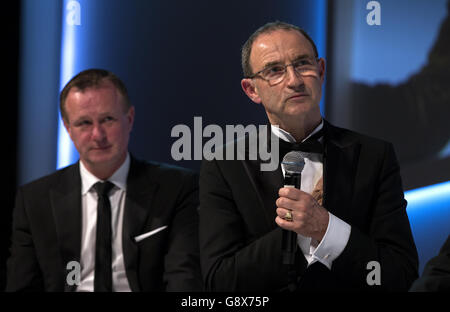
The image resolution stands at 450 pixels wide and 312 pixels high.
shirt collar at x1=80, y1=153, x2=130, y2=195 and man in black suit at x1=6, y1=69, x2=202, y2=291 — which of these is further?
shirt collar at x1=80, y1=153, x2=130, y2=195

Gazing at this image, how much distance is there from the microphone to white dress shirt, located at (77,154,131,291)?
106cm

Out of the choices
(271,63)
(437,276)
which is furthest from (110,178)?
(437,276)

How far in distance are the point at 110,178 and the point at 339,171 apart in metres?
1.22

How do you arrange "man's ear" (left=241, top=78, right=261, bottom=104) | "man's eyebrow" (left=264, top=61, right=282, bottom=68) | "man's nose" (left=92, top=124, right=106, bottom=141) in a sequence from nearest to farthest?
"man's eyebrow" (left=264, top=61, right=282, bottom=68), "man's ear" (left=241, top=78, right=261, bottom=104), "man's nose" (left=92, top=124, right=106, bottom=141)

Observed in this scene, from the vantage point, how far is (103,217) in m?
2.75

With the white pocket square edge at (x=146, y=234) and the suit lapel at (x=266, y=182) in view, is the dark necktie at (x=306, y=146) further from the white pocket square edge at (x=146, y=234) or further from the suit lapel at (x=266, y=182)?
the white pocket square edge at (x=146, y=234)

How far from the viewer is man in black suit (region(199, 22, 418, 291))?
2189mm

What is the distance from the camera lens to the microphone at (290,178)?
75.8 inches

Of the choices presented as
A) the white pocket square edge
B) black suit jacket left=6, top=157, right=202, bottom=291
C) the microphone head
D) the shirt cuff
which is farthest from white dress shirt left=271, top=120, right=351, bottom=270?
the white pocket square edge

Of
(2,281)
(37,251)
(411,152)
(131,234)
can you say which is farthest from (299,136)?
(2,281)

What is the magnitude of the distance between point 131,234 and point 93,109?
2.21 feet

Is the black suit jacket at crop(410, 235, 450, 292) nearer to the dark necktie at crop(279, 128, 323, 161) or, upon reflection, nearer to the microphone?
the microphone

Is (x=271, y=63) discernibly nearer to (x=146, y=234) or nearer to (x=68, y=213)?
(x=146, y=234)
